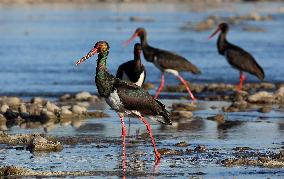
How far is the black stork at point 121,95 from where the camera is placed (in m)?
13.6

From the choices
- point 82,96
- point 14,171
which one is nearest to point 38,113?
point 82,96

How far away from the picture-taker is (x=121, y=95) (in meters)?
13.6

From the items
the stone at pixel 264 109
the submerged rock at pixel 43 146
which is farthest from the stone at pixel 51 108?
the stone at pixel 264 109

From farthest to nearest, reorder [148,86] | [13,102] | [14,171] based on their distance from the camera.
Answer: [148,86]
[13,102]
[14,171]

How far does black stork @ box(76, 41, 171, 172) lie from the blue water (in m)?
9.23

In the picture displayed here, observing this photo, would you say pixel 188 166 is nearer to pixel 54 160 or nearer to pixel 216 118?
pixel 54 160

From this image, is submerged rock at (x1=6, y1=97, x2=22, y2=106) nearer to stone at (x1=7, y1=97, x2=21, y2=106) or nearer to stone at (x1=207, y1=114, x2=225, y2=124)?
stone at (x1=7, y1=97, x2=21, y2=106)

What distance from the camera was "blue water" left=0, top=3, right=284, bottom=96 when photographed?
26.3 metres

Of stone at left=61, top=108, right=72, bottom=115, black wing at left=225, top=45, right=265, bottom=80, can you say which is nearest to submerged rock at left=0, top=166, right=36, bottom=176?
stone at left=61, top=108, right=72, bottom=115

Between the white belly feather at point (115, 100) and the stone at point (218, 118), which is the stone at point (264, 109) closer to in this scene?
the stone at point (218, 118)

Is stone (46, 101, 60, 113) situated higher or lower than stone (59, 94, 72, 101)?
higher

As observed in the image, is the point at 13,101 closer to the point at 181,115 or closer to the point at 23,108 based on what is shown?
the point at 23,108

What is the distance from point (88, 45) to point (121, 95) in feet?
85.3

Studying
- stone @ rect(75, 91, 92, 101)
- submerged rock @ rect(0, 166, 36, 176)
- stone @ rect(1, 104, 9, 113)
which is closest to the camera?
submerged rock @ rect(0, 166, 36, 176)
